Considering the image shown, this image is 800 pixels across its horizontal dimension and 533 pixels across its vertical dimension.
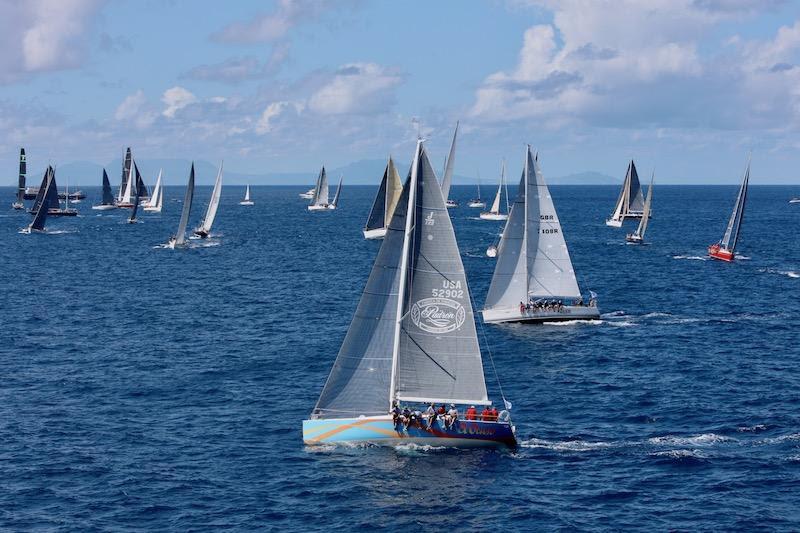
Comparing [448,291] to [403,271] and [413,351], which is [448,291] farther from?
[413,351]

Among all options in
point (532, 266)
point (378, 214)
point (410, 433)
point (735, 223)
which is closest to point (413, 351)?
point (410, 433)

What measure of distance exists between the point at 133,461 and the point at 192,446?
324 centimetres

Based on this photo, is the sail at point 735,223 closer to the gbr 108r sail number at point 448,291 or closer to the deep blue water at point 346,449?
the deep blue water at point 346,449

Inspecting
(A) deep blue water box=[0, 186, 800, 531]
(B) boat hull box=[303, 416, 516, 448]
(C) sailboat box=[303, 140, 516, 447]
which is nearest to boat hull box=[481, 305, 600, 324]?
(A) deep blue water box=[0, 186, 800, 531]

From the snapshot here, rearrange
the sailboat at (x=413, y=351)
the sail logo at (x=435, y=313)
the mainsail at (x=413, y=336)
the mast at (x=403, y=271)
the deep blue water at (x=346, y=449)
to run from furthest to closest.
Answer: the sail logo at (x=435, y=313) < the mainsail at (x=413, y=336) < the sailboat at (x=413, y=351) < the mast at (x=403, y=271) < the deep blue water at (x=346, y=449)

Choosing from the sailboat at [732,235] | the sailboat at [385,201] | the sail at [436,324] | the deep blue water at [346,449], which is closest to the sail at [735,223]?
the sailboat at [732,235]

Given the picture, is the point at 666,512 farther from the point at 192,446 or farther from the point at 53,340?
the point at 53,340

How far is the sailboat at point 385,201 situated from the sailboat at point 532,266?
5651 cm

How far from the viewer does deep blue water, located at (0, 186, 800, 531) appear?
40.9 m

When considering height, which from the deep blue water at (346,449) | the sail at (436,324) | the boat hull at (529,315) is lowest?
the deep blue water at (346,449)

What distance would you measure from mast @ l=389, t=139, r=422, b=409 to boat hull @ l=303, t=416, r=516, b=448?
1.42m

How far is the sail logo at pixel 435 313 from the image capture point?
4778 centimetres

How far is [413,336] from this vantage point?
48.1 meters

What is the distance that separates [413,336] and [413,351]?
2.50ft
